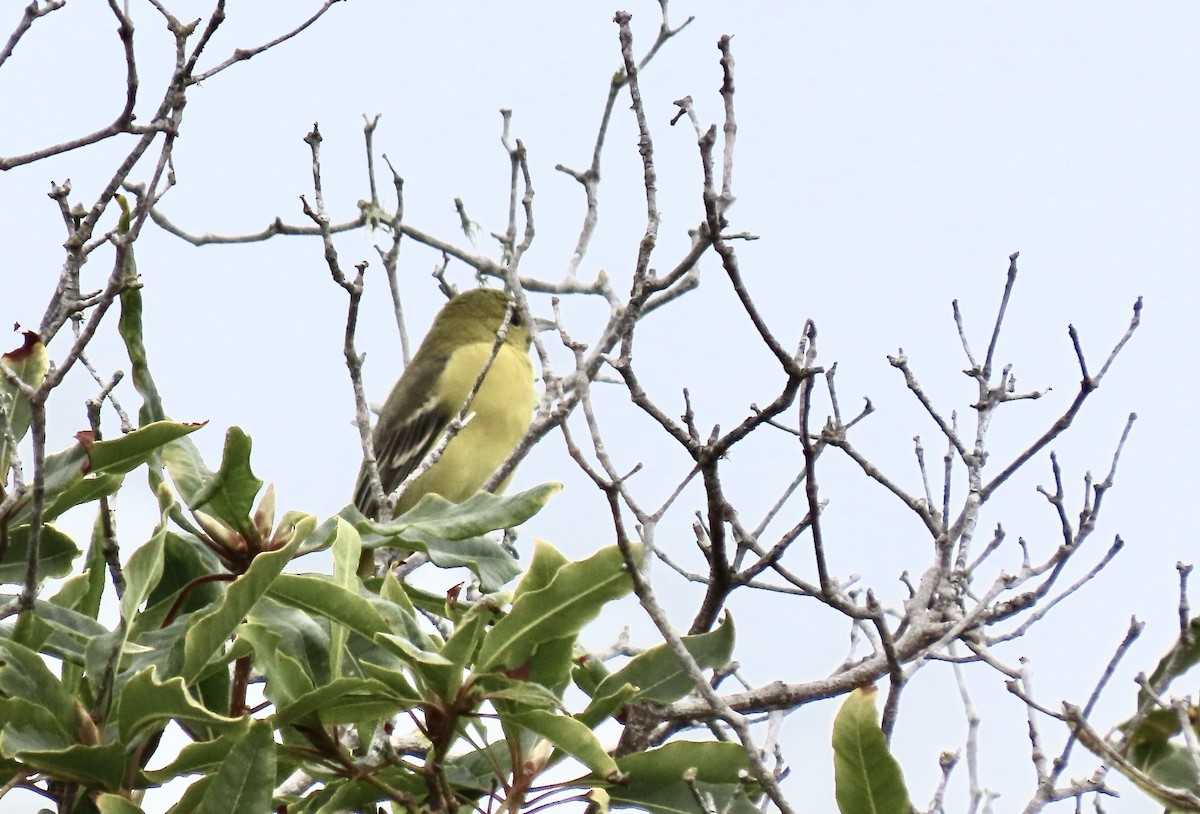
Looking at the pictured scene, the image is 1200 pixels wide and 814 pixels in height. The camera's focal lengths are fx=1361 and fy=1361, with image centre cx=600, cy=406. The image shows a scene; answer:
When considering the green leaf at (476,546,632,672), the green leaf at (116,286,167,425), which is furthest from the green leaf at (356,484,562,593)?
the green leaf at (116,286,167,425)

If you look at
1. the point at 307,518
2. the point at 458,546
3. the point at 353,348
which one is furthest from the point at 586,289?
the point at 307,518

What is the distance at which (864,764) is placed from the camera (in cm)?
171

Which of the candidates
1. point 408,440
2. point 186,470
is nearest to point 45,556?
point 186,470

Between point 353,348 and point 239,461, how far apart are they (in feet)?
3.77

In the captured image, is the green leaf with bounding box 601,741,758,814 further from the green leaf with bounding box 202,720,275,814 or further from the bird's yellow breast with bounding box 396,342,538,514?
the bird's yellow breast with bounding box 396,342,538,514

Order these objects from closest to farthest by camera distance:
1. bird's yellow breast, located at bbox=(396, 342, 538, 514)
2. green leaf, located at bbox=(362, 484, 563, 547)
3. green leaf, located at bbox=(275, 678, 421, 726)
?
1. green leaf, located at bbox=(275, 678, 421, 726)
2. green leaf, located at bbox=(362, 484, 563, 547)
3. bird's yellow breast, located at bbox=(396, 342, 538, 514)

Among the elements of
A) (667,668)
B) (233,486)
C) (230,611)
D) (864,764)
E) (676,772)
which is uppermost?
(233,486)

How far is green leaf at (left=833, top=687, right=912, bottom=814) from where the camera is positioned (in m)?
1.70

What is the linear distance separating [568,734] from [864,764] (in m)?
0.38

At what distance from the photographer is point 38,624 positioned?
1.83m

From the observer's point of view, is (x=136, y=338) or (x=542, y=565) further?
(x=136, y=338)

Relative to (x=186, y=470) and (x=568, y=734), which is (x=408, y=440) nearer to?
(x=186, y=470)

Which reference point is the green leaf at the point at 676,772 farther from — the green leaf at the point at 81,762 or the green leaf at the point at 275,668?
the green leaf at the point at 81,762

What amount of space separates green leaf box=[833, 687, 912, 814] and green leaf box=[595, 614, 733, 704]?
28 centimetres
